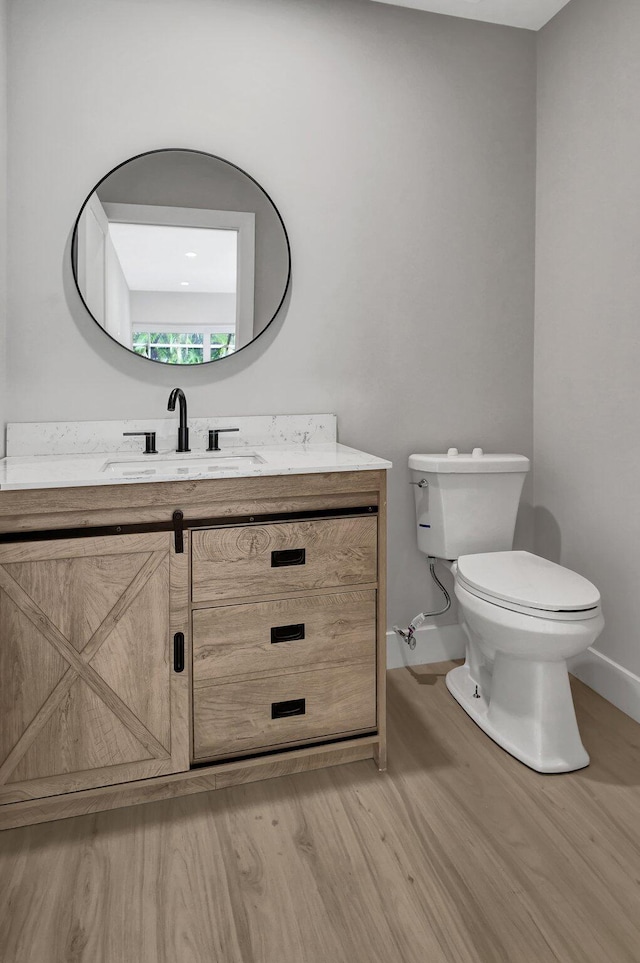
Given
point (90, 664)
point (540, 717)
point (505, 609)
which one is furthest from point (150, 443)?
point (540, 717)

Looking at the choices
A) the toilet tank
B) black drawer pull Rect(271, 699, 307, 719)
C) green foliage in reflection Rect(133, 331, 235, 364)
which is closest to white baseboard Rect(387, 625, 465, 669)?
the toilet tank

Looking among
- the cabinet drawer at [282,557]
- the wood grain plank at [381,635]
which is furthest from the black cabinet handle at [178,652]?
the wood grain plank at [381,635]

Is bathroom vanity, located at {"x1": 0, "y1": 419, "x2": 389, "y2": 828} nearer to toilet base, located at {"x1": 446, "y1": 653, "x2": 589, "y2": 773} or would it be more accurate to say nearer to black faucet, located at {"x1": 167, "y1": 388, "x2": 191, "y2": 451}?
black faucet, located at {"x1": 167, "y1": 388, "x2": 191, "y2": 451}

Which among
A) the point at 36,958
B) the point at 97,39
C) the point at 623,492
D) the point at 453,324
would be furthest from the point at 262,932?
the point at 97,39

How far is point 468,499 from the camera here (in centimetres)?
221

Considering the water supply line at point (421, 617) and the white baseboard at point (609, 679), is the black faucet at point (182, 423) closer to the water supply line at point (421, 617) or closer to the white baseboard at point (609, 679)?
the water supply line at point (421, 617)

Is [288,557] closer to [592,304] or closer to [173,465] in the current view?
[173,465]

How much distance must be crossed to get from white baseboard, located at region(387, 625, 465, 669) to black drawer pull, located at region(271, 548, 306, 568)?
888 millimetres

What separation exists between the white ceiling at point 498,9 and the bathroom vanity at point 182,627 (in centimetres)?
175

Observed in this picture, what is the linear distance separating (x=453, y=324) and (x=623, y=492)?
885mm

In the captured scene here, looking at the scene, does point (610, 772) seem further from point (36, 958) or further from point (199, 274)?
point (199, 274)

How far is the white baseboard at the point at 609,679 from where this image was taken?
208 centimetres

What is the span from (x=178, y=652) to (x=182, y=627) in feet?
0.22

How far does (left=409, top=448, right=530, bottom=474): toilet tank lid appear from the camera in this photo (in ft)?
7.10
